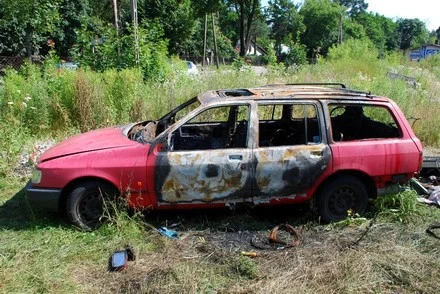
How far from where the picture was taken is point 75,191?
4.81 m

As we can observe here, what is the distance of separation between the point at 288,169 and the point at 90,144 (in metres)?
2.46

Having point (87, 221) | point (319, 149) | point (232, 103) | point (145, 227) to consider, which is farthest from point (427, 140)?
point (87, 221)

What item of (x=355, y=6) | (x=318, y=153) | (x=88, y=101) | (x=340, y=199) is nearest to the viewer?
(x=318, y=153)

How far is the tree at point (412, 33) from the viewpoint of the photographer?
101m

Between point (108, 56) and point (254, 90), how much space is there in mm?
6479

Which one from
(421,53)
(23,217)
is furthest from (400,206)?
(421,53)

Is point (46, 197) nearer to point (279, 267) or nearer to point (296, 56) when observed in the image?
point (279, 267)

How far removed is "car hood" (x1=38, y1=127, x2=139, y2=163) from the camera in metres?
4.91

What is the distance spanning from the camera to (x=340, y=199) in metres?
5.27

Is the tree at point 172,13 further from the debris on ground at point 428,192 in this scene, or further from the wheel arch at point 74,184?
the wheel arch at point 74,184

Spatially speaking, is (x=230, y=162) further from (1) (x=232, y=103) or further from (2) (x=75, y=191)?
(2) (x=75, y=191)

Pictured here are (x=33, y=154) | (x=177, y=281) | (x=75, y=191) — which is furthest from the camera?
(x=33, y=154)

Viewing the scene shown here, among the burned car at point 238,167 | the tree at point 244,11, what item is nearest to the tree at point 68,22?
the tree at point 244,11

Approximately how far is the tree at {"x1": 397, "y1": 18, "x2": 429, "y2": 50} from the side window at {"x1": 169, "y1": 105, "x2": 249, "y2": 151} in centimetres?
10579
